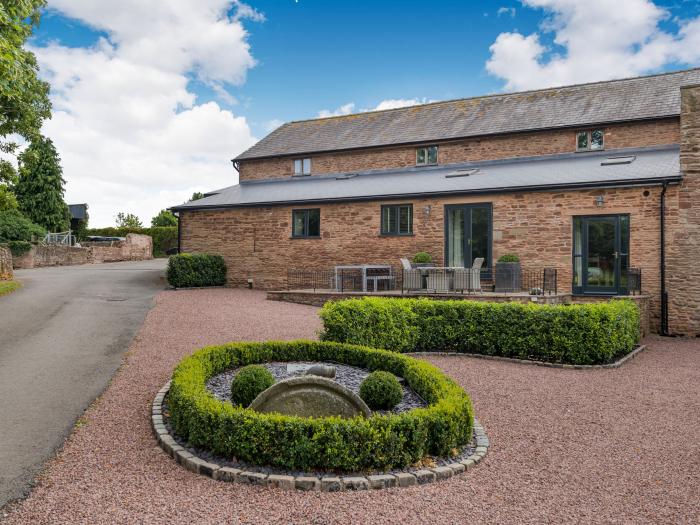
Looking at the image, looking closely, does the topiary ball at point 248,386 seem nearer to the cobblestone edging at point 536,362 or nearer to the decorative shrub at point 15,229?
the cobblestone edging at point 536,362

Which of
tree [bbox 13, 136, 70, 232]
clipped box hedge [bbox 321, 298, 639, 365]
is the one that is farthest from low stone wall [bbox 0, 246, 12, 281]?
tree [bbox 13, 136, 70, 232]

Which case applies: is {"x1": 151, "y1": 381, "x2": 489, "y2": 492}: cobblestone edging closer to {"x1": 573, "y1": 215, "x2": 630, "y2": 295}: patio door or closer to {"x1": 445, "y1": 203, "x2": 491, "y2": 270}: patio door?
{"x1": 573, "y1": 215, "x2": 630, "y2": 295}: patio door

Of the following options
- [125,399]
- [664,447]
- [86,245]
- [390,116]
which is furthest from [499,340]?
[86,245]

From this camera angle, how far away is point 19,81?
1125 centimetres

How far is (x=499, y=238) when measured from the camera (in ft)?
54.6

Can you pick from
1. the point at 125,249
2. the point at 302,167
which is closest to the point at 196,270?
the point at 302,167

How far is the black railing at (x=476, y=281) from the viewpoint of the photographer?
49.0ft

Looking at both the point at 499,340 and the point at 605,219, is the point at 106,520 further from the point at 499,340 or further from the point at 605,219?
the point at 605,219

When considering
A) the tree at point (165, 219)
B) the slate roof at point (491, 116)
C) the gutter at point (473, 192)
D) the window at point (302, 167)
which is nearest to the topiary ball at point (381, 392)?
the gutter at point (473, 192)

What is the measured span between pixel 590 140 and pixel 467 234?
639cm

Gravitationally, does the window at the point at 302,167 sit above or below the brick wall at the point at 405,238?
above

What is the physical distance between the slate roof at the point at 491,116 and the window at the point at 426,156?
1.38ft

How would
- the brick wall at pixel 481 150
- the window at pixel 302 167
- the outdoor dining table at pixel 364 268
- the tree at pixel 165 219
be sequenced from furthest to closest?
the tree at pixel 165 219 < the window at pixel 302 167 < the brick wall at pixel 481 150 < the outdoor dining table at pixel 364 268

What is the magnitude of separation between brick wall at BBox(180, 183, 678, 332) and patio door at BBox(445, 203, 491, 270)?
0.69 ft
